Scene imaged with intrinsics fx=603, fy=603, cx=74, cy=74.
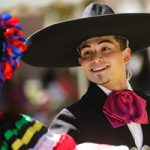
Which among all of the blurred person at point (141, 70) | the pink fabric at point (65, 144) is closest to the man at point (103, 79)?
the pink fabric at point (65, 144)

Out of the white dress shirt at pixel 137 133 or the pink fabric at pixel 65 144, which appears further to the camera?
the white dress shirt at pixel 137 133

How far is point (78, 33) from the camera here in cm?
243

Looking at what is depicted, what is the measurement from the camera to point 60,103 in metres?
5.38

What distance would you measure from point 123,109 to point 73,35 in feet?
1.19

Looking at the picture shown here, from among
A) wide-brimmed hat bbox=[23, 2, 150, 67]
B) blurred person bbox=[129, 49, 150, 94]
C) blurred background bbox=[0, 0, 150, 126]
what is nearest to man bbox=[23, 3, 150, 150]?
wide-brimmed hat bbox=[23, 2, 150, 67]

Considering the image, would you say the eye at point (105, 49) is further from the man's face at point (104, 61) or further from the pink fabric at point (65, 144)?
the pink fabric at point (65, 144)

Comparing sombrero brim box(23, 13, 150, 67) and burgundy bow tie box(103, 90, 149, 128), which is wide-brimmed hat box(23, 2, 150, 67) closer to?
sombrero brim box(23, 13, 150, 67)

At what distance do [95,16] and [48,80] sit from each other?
3.39 m

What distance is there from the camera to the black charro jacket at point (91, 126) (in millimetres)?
2277

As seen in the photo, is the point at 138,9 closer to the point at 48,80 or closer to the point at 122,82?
the point at 48,80

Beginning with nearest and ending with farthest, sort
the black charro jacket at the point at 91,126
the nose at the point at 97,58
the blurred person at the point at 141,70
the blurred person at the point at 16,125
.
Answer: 1. the blurred person at the point at 16,125
2. the black charro jacket at the point at 91,126
3. the nose at the point at 97,58
4. the blurred person at the point at 141,70

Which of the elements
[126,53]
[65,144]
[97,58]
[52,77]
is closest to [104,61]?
[97,58]

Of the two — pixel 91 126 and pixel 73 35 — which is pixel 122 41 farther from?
pixel 91 126

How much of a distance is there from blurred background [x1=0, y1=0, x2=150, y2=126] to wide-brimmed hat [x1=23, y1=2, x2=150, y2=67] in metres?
2.28
